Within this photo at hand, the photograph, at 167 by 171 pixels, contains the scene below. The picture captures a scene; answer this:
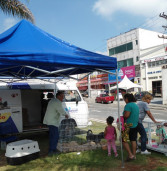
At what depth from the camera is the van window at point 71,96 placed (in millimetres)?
8123

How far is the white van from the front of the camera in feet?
22.7

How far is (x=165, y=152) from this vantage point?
17.2 feet

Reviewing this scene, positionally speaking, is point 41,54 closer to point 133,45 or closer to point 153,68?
point 153,68

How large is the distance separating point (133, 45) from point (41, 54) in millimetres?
38914

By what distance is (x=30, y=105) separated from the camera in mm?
9234

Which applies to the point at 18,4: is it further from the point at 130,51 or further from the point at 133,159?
the point at 130,51

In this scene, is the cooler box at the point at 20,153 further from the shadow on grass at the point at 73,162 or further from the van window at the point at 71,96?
the van window at the point at 71,96

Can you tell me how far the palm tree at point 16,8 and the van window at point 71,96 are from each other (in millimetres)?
4851

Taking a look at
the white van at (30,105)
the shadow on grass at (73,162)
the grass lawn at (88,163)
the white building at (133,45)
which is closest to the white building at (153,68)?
the white building at (133,45)

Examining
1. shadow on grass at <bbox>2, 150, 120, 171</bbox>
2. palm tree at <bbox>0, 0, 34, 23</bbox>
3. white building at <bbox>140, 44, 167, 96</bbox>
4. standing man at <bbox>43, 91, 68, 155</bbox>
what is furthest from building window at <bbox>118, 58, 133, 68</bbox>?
shadow on grass at <bbox>2, 150, 120, 171</bbox>

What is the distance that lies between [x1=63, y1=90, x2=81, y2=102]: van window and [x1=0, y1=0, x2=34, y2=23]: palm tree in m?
4.85

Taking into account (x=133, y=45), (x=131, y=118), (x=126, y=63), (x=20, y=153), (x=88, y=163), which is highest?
(x=133, y=45)

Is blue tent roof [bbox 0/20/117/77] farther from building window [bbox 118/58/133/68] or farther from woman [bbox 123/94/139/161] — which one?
building window [bbox 118/58/133/68]

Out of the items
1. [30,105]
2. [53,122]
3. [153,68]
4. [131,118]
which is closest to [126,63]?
[153,68]
